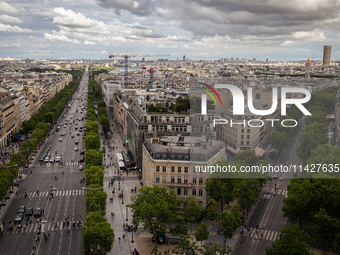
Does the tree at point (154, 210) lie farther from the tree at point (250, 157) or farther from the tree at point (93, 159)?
the tree at point (93, 159)

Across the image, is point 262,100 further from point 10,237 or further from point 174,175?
point 10,237

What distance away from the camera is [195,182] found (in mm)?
67625

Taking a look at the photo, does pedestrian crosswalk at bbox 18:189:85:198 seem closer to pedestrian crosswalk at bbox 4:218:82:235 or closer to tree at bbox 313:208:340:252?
pedestrian crosswalk at bbox 4:218:82:235

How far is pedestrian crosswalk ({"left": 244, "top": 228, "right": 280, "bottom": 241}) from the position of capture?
6088 cm

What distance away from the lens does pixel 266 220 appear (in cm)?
6762

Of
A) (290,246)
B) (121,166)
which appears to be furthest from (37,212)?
(290,246)

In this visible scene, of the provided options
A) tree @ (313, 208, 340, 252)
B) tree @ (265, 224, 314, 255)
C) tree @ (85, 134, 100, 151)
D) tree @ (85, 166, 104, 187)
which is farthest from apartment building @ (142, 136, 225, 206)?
tree @ (85, 134, 100, 151)

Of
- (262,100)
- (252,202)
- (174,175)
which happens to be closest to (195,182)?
(174,175)

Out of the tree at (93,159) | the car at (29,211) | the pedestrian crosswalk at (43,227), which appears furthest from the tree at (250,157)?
the tree at (93,159)

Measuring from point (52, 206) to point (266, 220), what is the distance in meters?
46.2

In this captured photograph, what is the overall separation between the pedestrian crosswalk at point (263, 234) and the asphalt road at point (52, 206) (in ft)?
101

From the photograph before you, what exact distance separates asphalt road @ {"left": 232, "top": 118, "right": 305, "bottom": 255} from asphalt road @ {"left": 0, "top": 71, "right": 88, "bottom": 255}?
28.8 m

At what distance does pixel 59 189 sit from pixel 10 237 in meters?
24.8

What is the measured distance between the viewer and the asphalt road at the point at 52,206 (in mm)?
58000
